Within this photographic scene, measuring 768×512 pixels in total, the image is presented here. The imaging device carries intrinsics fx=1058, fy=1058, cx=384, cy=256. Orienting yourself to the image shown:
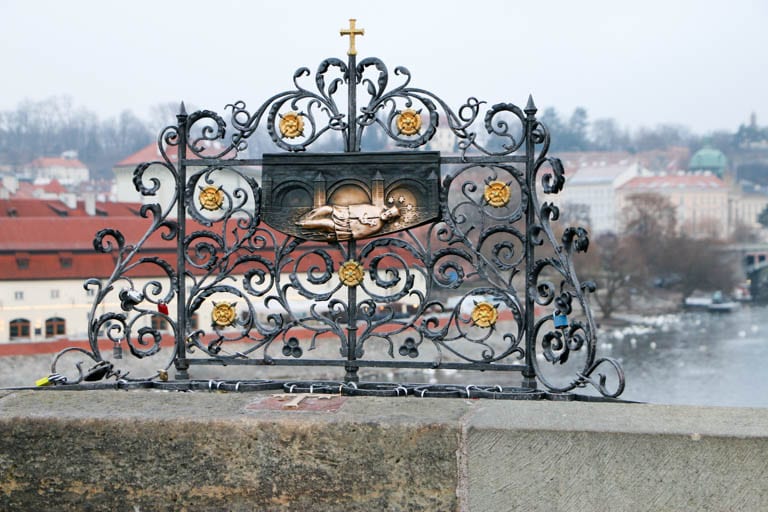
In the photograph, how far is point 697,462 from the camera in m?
3.26

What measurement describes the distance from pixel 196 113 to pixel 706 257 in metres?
70.1

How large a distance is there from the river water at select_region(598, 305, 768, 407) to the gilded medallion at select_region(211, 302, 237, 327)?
23.6 metres

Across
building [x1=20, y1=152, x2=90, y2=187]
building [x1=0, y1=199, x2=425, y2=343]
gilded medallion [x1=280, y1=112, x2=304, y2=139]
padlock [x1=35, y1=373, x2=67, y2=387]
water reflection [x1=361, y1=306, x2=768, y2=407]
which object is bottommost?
water reflection [x1=361, y1=306, x2=768, y2=407]

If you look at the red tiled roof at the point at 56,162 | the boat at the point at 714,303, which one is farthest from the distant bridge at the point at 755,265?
the red tiled roof at the point at 56,162

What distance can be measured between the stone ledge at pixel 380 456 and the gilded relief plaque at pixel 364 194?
0.84 metres

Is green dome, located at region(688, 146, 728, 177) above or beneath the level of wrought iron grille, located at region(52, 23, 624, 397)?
above

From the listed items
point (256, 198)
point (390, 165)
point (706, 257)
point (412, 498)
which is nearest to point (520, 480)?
point (412, 498)

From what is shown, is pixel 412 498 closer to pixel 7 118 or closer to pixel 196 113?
pixel 196 113

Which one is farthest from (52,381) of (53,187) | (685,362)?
(53,187)

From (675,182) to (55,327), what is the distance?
69417mm

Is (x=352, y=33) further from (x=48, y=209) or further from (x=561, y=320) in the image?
(x=48, y=209)

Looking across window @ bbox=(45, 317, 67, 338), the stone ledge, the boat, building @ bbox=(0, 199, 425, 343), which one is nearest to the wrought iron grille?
the stone ledge

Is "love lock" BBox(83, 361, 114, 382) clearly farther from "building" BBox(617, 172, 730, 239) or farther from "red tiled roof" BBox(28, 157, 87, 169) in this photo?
"building" BBox(617, 172, 730, 239)

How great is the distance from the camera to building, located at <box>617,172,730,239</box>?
92.8 m
